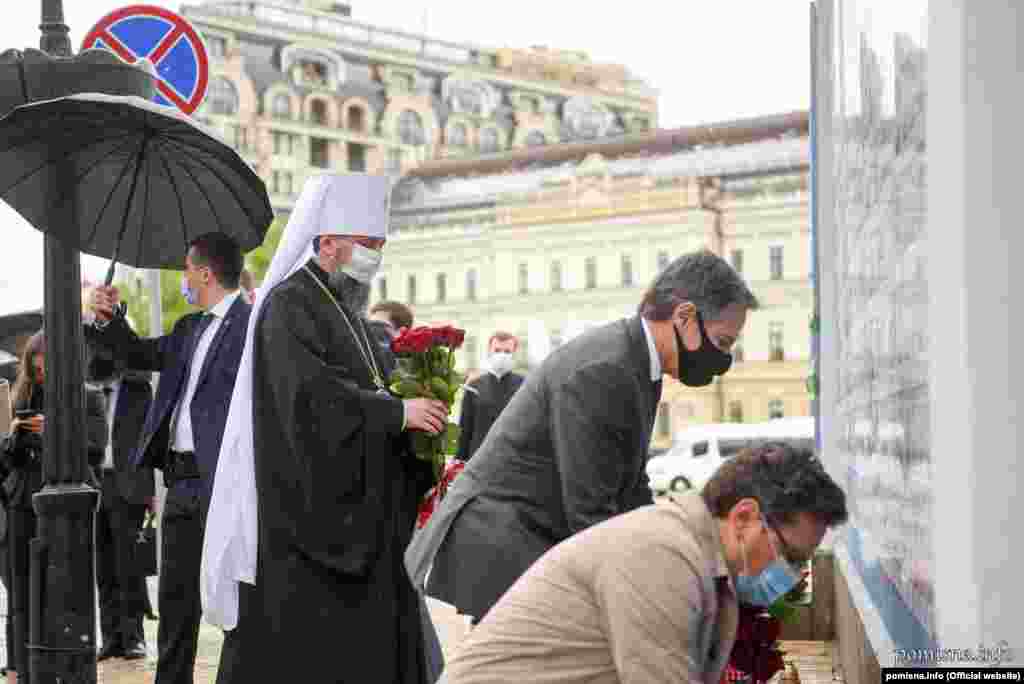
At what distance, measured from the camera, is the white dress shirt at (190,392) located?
7980mm

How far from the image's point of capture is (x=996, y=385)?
13.8 feet

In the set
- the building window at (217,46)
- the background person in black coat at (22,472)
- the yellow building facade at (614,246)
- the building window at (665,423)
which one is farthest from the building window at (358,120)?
the background person in black coat at (22,472)

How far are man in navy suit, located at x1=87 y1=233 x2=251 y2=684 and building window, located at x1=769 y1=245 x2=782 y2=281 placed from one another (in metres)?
84.8

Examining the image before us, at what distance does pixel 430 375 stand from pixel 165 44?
5.54 metres

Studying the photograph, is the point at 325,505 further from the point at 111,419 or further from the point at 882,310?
the point at 111,419

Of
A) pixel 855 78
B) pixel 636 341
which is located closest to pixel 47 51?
pixel 855 78

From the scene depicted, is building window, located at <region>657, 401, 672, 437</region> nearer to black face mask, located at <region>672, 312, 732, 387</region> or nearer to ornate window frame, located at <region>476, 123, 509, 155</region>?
ornate window frame, located at <region>476, 123, 509, 155</region>

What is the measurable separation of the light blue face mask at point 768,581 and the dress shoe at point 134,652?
737 cm

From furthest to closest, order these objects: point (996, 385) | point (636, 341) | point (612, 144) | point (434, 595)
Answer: point (612, 144) → point (434, 595) → point (636, 341) → point (996, 385)

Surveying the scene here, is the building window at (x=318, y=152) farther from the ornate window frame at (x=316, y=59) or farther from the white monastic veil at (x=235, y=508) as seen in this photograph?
the white monastic veil at (x=235, y=508)

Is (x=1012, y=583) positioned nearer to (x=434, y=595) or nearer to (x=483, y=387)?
(x=434, y=595)

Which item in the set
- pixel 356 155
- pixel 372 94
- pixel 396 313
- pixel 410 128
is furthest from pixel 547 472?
pixel 410 128

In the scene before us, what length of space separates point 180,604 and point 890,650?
10.3ft

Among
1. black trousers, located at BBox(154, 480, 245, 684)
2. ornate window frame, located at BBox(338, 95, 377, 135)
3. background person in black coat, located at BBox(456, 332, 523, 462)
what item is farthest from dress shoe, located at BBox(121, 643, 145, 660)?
ornate window frame, located at BBox(338, 95, 377, 135)
